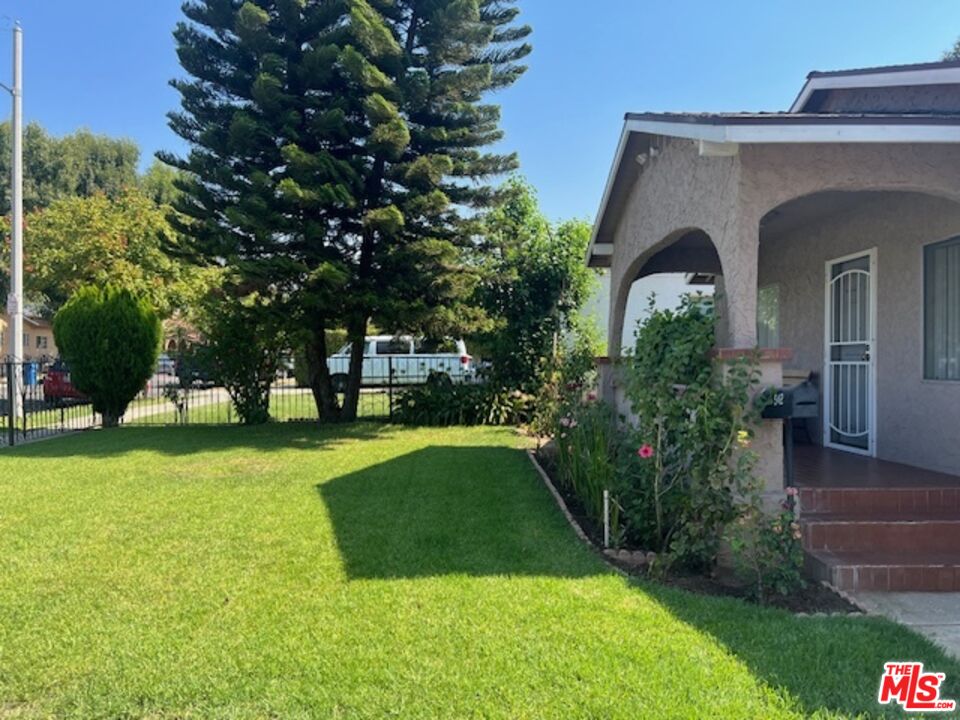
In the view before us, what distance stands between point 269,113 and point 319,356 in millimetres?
4840

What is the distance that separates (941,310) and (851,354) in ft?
4.44

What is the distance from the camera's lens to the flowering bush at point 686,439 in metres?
4.31

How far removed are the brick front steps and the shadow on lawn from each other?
741cm

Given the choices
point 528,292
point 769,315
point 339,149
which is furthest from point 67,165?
point 769,315

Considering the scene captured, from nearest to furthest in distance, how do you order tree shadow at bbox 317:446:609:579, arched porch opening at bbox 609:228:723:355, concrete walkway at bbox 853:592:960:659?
concrete walkway at bbox 853:592:960:659 → tree shadow at bbox 317:446:609:579 → arched porch opening at bbox 609:228:723:355

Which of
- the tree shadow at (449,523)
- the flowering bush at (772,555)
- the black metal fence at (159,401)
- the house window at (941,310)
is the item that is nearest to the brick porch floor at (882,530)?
the flowering bush at (772,555)

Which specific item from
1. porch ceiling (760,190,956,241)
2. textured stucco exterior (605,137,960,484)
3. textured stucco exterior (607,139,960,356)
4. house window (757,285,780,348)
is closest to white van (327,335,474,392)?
house window (757,285,780,348)

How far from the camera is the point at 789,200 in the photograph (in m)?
4.83

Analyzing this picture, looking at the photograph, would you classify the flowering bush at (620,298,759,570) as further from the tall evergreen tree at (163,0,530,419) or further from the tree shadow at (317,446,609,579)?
the tall evergreen tree at (163,0,530,419)

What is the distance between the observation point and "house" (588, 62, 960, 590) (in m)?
4.55

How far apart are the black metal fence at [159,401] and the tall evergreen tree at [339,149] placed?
242 centimetres

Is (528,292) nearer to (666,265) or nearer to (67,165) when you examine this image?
(666,265)

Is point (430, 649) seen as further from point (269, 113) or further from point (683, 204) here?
point (269, 113)

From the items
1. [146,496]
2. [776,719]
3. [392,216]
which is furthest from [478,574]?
[392,216]
